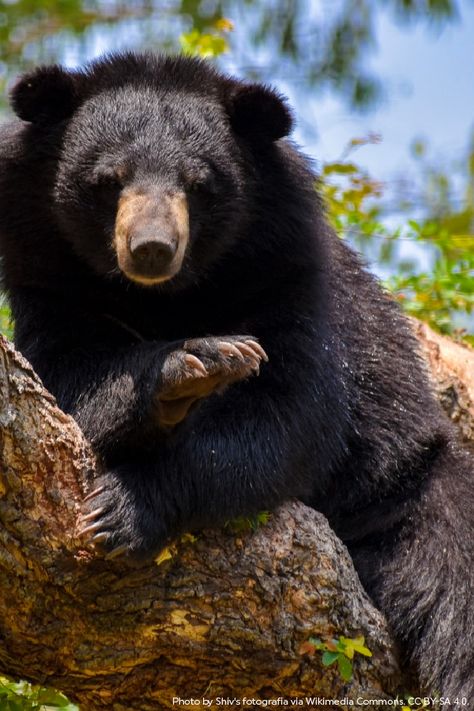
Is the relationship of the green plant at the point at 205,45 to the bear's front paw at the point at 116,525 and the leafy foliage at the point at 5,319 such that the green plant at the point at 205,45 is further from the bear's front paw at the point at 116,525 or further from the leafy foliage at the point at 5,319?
the bear's front paw at the point at 116,525

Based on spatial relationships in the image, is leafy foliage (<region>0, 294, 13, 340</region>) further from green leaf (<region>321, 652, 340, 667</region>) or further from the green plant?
green leaf (<region>321, 652, 340, 667</region>)

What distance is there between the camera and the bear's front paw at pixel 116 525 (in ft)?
14.1

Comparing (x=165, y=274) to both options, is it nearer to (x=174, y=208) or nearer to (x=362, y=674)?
(x=174, y=208)

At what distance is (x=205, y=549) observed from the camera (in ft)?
15.2

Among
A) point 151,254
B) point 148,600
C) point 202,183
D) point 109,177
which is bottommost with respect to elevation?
point 148,600

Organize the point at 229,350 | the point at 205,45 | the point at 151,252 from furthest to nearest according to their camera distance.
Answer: the point at 205,45 → the point at 151,252 → the point at 229,350

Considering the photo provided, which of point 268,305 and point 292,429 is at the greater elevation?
point 268,305

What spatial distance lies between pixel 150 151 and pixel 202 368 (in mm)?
1206

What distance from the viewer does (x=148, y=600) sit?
4445 millimetres

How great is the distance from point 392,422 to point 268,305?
1.05 meters

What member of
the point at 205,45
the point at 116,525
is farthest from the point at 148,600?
the point at 205,45

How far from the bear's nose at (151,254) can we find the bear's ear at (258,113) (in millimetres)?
1028

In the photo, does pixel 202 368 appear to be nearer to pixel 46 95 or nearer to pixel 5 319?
pixel 46 95

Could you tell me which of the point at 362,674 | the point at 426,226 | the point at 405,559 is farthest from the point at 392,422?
the point at 426,226
